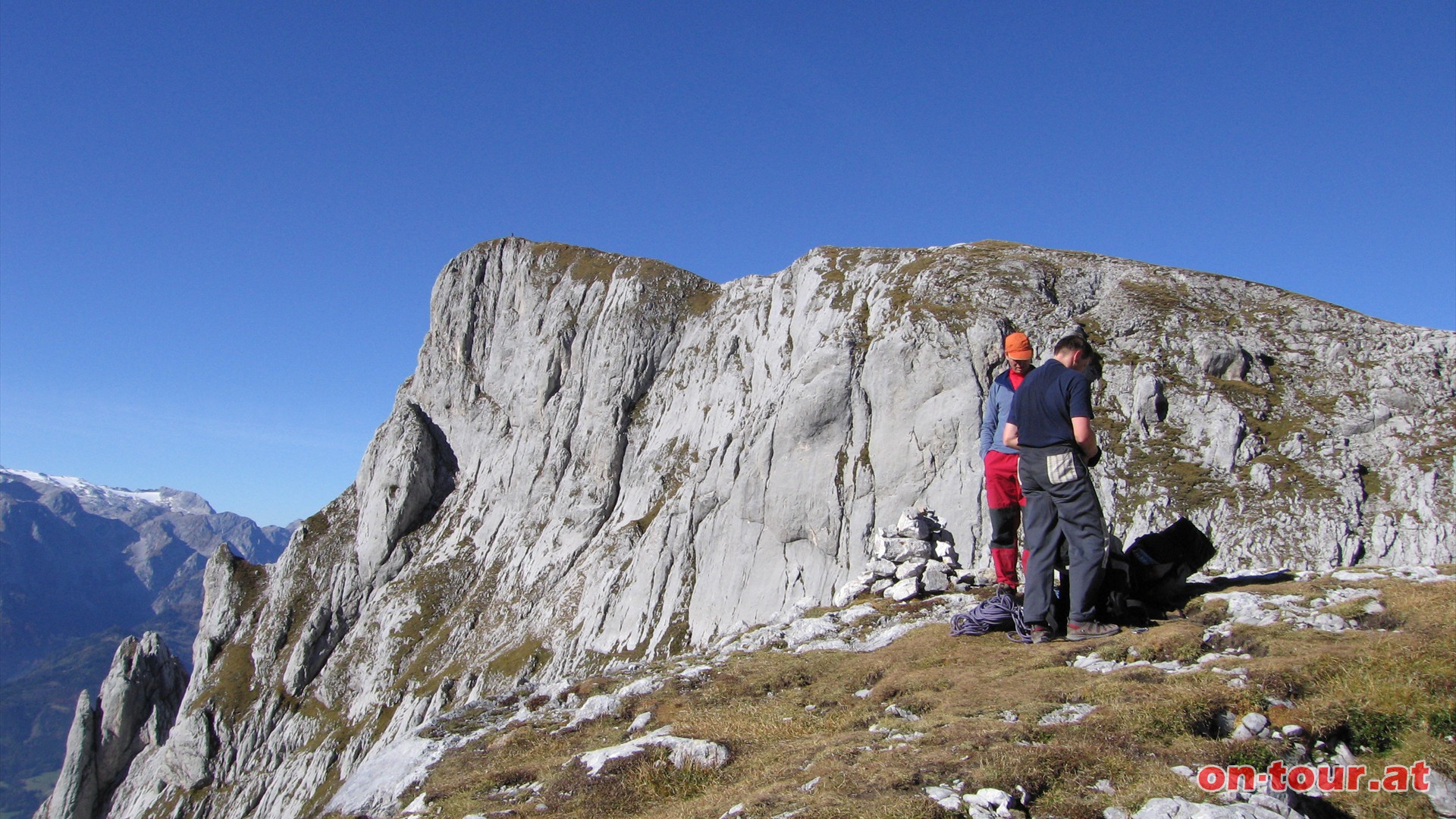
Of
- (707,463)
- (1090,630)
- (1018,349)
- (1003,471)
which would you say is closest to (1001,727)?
(1090,630)

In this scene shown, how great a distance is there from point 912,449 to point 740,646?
131ft

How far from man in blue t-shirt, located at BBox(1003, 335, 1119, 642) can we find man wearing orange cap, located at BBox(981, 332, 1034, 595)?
4.50 feet

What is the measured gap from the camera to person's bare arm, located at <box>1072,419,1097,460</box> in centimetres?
1130

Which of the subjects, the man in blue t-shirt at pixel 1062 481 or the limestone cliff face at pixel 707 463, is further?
the limestone cliff face at pixel 707 463

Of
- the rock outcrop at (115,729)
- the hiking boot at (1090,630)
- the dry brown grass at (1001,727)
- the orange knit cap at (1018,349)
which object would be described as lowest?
the rock outcrop at (115,729)

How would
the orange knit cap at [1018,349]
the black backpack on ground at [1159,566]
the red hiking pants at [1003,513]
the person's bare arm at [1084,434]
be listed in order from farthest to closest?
the red hiking pants at [1003,513] → the orange knit cap at [1018,349] → the black backpack on ground at [1159,566] → the person's bare arm at [1084,434]

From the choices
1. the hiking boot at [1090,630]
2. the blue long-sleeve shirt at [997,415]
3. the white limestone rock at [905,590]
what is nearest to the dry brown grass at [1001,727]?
the hiking boot at [1090,630]

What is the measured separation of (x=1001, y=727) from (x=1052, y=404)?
504 centimetres

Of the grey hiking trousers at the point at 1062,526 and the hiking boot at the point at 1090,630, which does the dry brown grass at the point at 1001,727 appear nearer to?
the hiking boot at the point at 1090,630

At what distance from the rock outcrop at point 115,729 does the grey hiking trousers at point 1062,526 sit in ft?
415

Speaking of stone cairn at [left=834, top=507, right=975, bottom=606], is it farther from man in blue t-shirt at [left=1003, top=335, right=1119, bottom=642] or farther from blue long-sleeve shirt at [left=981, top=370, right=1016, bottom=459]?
man in blue t-shirt at [left=1003, top=335, right=1119, bottom=642]

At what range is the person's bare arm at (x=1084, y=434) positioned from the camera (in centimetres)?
1130

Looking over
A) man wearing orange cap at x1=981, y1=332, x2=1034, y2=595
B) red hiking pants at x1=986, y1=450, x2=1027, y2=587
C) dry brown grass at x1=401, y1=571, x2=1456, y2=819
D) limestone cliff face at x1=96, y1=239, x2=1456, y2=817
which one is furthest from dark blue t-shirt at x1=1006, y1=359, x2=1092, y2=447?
limestone cliff face at x1=96, y1=239, x2=1456, y2=817

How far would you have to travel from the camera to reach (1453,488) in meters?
39.8
